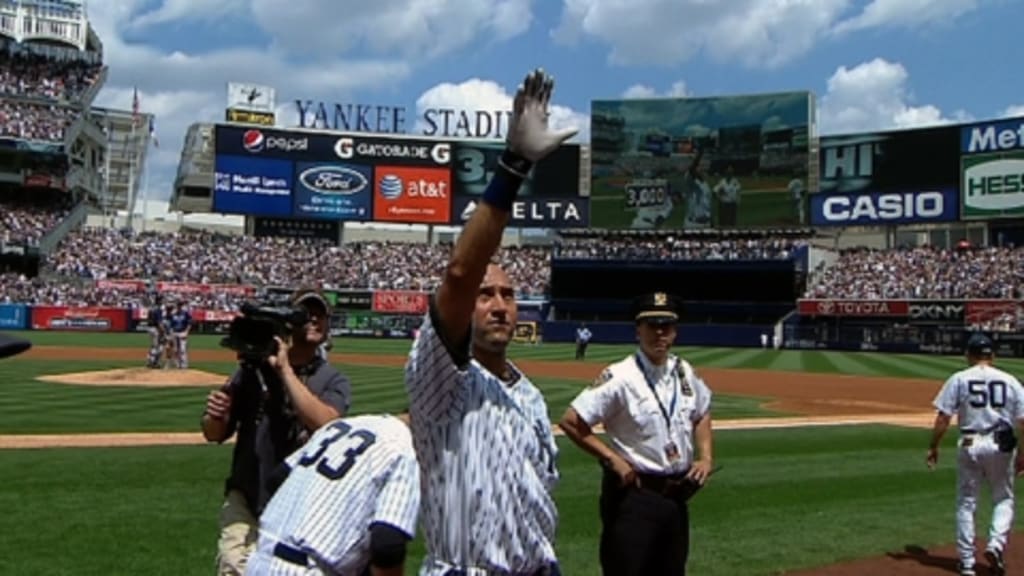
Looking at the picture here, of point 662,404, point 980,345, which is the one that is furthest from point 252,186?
point 662,404

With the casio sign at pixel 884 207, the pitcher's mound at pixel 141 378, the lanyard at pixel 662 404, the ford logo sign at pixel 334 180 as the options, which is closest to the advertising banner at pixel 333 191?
the ford logo sign at pixel 334 180

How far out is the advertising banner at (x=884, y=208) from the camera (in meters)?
57.2

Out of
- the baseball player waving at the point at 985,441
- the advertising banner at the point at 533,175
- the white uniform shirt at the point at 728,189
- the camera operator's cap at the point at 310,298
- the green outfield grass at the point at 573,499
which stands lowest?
the green outfield grass at the point at 573,499

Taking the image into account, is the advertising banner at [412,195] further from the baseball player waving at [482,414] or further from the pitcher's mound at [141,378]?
the baseball player waving at [482,414]

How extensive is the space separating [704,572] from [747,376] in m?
25.7

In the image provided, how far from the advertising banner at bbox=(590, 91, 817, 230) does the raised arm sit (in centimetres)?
6095

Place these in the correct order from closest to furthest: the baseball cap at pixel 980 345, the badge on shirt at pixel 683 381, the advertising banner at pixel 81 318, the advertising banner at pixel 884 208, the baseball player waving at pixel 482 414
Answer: the baseball player waving at pixel 482 414 < the badge on shirt at pixel 683 381 < the baseball cap at pixel 980 345 < the advertising banner at pixel 81 318 < the advertising banner at pixel 884 208

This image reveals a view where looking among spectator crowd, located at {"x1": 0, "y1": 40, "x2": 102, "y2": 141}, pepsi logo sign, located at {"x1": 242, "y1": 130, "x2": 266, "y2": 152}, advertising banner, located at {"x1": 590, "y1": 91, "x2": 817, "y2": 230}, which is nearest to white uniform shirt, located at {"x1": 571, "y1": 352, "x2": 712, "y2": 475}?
advertising banner, located at {"x1": 590, "y1": 91, "x2": 817, "y2": 230}

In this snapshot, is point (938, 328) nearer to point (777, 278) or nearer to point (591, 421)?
point (777, 278)

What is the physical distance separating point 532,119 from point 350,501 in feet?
4.08

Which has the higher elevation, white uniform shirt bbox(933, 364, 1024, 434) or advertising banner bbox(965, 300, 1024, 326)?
advertising banner bbox(965, 300, 1024, 326)

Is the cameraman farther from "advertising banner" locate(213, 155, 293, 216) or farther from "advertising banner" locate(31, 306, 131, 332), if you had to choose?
"advertising banner" locate(213, 155, 293, 216)

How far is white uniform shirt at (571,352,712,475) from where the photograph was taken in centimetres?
533

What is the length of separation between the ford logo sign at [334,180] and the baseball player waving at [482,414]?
6531 cm
